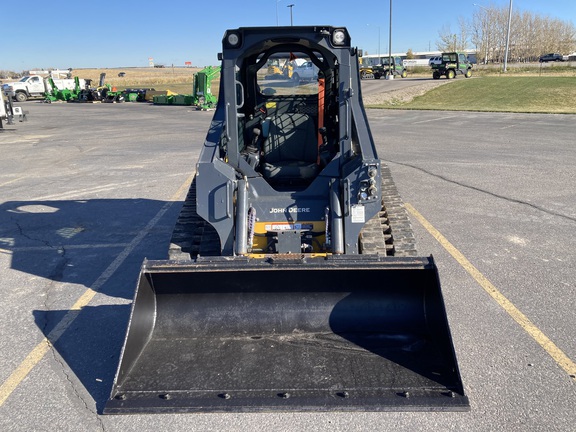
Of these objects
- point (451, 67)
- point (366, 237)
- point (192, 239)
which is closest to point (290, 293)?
point (366, 237)

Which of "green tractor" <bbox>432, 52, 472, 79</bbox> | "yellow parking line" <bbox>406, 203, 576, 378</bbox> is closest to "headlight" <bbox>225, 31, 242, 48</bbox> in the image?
"yellow parking line" <bbox>406, 203, 576, 378</bbox>

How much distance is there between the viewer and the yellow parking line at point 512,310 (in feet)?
13.3

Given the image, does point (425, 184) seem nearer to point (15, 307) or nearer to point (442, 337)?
point (442, 337)

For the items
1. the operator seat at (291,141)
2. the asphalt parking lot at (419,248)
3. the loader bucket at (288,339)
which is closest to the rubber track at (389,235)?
the asphalt parking lot at (419,248)

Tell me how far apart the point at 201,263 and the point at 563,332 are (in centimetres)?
319

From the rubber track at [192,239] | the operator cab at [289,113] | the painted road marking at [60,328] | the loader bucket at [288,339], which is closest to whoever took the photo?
the loader bucket at [288,339]

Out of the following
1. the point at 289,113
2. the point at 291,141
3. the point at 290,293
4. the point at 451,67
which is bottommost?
the point at 290,293

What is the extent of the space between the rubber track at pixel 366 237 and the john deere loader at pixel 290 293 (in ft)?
0.06

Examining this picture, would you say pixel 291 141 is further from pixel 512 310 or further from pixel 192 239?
pixel 512 310

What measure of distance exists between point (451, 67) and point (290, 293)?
49073mm

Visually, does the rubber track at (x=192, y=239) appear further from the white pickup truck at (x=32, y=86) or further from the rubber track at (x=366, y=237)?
the white pickup truck at (x=32, y=86)

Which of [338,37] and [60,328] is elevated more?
[338,37]

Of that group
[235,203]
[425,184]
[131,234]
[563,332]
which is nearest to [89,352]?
[235,203]

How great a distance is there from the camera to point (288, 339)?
13.4ft
